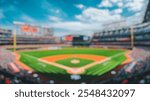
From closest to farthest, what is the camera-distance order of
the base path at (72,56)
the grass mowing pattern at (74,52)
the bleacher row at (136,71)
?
the bleacher row at (136,71)
the base path at (72,56)
the grass mowing pattern at (74,52)

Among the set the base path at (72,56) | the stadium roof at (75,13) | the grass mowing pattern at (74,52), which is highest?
the stadium roof at (75,13)

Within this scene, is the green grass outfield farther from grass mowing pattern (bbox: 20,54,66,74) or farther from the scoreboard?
the scoreboard

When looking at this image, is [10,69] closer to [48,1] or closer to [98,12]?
[48,1]

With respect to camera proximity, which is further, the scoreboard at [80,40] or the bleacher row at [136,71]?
the scoreboard at [80,40]

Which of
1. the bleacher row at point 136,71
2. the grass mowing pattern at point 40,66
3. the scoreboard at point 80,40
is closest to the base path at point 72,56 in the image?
the grass mowing pattern at point 40,66

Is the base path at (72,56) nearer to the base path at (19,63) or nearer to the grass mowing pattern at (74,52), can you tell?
the grass mowing pattern at (74,52)

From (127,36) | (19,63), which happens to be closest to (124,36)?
(127,36)

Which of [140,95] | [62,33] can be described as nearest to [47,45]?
[62,33]

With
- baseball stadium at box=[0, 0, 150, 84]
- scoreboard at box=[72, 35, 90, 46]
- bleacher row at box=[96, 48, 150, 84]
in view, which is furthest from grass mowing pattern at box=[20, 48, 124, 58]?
bleacher row at box=[96, 48, 150, 84]
